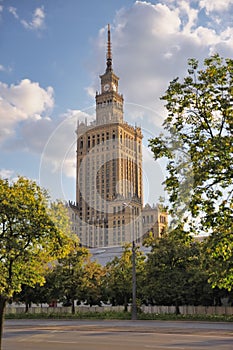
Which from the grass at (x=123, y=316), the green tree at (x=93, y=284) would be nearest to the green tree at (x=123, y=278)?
the green tree at (x=93, y=284)

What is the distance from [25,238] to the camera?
54.0 ft

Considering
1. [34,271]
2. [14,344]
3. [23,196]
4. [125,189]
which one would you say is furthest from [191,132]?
[125,189]

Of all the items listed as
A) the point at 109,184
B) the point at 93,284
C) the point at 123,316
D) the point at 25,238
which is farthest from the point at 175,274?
the point at 109,184

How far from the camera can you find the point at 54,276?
183 ft

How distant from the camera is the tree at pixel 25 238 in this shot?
16.2 meters

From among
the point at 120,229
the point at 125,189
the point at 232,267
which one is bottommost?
the point at 232,267

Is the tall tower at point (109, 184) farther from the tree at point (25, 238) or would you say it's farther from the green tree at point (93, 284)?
the tree at point (25, 238)

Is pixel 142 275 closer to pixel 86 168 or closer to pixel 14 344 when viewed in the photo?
pixel 14 344

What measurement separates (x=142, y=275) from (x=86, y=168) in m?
135

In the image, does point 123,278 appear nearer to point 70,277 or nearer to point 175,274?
point 70,277

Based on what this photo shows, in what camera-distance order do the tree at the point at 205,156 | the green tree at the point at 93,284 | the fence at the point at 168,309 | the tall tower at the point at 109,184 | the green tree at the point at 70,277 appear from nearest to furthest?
the tree at the point at 205,156 → the fence at the point at 168,309 → the green tree at the point at 70,277 → the green tree at the point at 93,284 → the tall tower at the point at 109,184

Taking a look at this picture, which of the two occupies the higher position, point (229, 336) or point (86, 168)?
point (86, 168)

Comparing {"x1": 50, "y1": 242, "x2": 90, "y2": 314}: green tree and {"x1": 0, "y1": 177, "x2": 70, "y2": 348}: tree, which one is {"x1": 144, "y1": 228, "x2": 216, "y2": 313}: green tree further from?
{"x1": 0, "y1": 177, "x2": 70, "y2": 348}: tree

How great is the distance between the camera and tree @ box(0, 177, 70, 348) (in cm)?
1625
